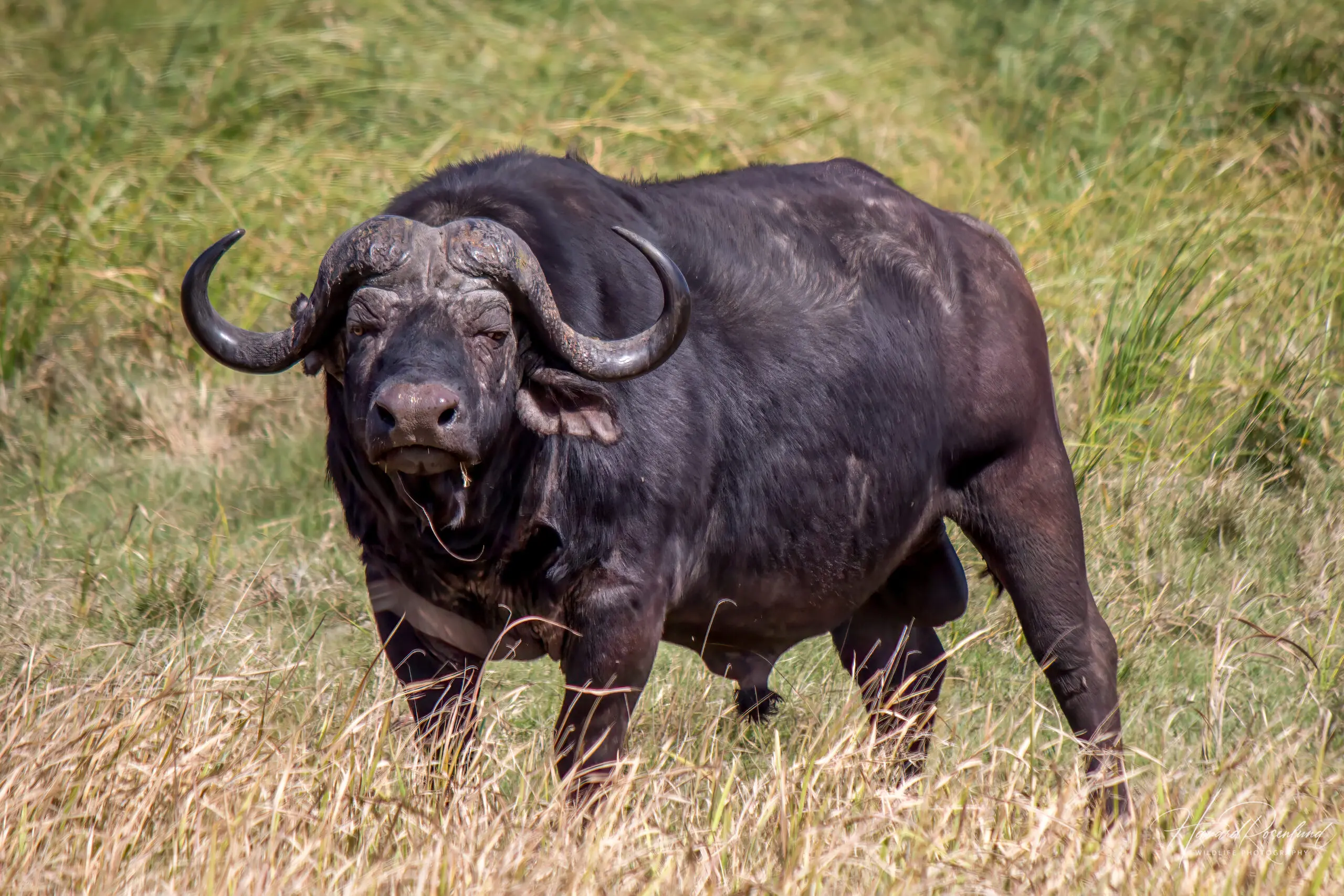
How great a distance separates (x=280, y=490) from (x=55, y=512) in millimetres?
776

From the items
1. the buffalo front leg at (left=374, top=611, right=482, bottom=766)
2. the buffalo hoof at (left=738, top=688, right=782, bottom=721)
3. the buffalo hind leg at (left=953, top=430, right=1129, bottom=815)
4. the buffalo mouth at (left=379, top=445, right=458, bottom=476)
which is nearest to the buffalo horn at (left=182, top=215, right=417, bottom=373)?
the buffalo mouth at (left=379, top=445, right=458, bottom=476)

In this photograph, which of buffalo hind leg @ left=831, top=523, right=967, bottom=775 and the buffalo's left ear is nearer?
the buffalo's left ear

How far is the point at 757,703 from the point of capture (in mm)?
4297

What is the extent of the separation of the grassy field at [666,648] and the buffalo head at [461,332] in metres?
0.60

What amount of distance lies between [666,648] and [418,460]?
1.93m

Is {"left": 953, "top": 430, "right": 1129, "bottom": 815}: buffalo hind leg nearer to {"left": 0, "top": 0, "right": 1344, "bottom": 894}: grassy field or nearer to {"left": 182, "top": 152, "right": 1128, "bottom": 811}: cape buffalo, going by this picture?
{"left": 182, "top": 152, "right": 1128, "bottom": 811}: cape buffalo

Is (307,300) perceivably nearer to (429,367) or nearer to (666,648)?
(429,367)

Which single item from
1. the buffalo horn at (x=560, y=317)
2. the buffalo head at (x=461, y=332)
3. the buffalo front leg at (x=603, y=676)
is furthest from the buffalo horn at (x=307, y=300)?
the buffalo front leg at (x=603, y=676)

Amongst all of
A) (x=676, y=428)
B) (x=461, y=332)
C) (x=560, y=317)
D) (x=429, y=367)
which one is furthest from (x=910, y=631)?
(x=429, y=367)

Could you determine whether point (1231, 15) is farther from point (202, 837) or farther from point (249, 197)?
point (202, 837)

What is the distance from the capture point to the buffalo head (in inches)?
126

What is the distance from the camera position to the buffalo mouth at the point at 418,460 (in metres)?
3.14

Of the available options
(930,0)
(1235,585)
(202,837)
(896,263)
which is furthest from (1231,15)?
(202,837)

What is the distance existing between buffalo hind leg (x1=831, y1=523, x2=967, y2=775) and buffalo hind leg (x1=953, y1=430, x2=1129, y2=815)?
0.62 ft
